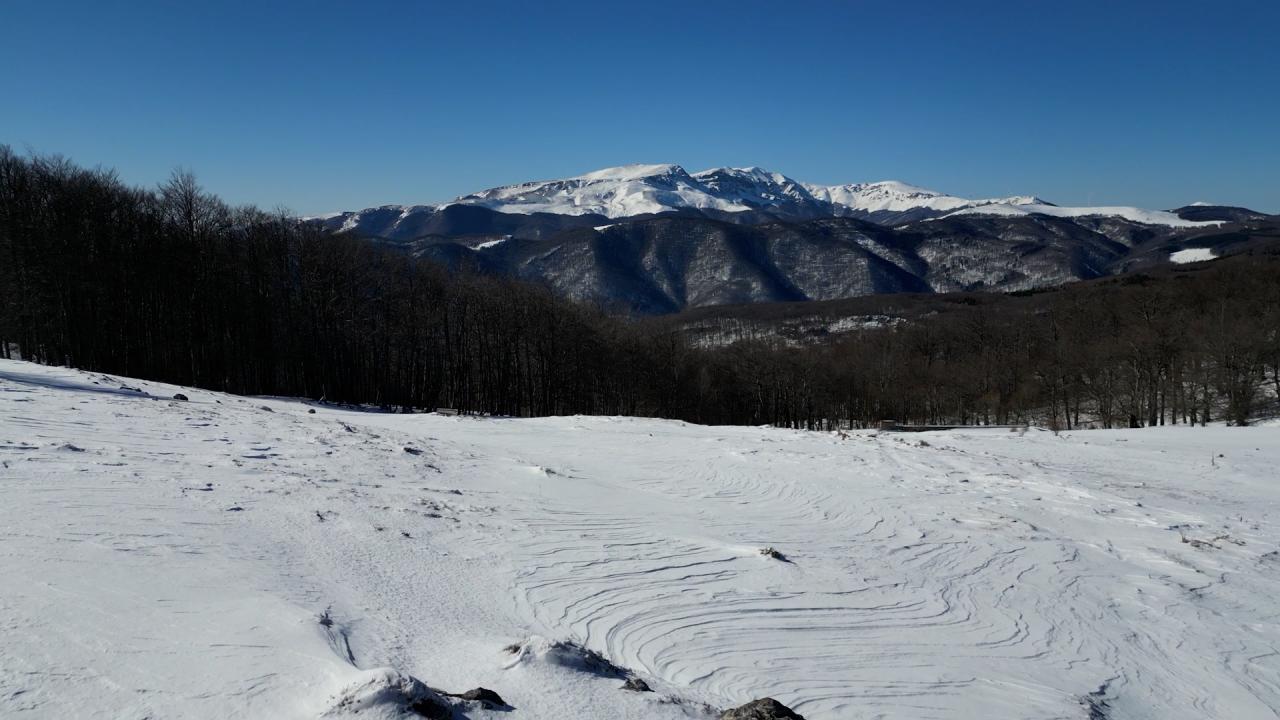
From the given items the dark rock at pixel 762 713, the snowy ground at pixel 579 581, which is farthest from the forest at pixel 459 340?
the dark rock at pixel 762 713

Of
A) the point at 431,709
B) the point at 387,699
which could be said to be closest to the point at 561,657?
the point at 431,709

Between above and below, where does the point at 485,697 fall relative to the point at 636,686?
above

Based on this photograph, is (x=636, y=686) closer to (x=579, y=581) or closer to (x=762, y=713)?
(x=762, y=713)

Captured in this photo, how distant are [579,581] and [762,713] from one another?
3957 mm

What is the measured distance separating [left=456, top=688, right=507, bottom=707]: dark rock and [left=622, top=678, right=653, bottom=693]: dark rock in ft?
2.95

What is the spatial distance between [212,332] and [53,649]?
43.8 meters

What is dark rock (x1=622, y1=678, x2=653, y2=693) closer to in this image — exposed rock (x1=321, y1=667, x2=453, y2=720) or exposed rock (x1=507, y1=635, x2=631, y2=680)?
exposed rock (x1=507, y1=635, x2=631, y2=680)

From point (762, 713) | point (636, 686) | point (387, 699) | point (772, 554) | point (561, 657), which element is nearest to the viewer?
point (387, 699)

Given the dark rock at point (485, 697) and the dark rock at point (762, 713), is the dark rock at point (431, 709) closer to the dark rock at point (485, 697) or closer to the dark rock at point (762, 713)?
the dark rock at point (485, 697)

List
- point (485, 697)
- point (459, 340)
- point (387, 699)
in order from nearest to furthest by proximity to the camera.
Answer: point (387, 699) → point (485, 697) → point (459, 340)

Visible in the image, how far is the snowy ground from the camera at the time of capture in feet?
14.5

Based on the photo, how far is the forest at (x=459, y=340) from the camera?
35.3 m

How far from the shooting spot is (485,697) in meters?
4.02

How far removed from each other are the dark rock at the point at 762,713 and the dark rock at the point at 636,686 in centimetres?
57
